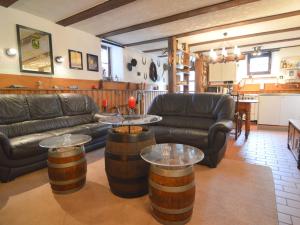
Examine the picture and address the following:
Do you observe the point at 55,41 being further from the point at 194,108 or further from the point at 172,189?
the point at 172,189

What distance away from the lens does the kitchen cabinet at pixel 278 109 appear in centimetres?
484

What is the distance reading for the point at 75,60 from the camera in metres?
4.29

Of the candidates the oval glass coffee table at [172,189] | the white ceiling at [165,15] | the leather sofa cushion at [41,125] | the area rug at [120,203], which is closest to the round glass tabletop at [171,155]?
the oval glass coffee table at [172,189]

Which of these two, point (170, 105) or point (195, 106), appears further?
point (170, 105)

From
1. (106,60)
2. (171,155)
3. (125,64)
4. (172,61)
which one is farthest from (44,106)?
(172,61)

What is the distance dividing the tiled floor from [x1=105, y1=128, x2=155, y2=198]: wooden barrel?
3.94ft

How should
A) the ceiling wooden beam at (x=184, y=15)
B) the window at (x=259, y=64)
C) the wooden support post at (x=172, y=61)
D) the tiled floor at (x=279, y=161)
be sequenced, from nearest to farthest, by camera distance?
the tiled floor at (x=279, y=161), the ceiling wooden beam at (x=184, y=15), the wooden support post at (x=172, y=61), the window at (x=259, y=64)

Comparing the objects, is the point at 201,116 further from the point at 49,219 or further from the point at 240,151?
Answer: the point at 49,219

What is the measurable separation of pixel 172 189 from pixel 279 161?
223cm

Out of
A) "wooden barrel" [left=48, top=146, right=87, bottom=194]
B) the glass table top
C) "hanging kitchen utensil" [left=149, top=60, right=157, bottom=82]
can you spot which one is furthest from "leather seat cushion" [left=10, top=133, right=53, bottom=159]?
"hanging kitchen utensil" [left=149, top=60, right=157, bottom=82]

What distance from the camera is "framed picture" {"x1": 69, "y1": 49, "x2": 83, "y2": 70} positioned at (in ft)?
13.8

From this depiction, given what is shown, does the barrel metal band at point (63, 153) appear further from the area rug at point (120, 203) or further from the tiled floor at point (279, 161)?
the tiled floor at point (279, 161)

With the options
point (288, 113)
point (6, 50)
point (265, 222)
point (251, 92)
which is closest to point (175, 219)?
point (265, 222)

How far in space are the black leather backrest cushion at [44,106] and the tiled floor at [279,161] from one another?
3.02m
